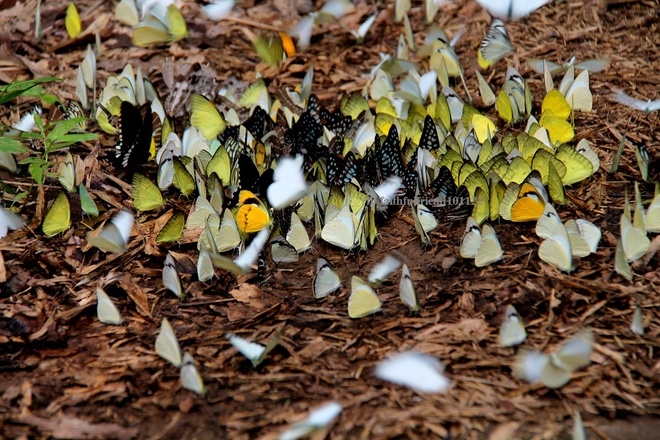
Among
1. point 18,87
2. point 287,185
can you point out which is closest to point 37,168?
point 18,87

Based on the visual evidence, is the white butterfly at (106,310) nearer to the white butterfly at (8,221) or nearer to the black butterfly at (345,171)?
the white butterfly at (8,221)

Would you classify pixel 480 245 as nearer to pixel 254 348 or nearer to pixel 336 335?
pixel 336 335

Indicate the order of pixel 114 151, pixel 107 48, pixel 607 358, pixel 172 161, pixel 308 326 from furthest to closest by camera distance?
pixel 107 48 → pixel 114 151 → pixel 172 161 → pixel 308 326 → pixel 607 358

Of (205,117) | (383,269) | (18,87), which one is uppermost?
(18,87)

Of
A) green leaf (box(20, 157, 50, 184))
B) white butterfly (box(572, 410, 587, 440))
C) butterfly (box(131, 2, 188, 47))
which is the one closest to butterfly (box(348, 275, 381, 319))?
white butterfly (box(572, 410, 587, 440))

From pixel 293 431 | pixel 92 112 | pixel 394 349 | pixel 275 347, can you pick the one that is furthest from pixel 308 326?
pixel 92 112

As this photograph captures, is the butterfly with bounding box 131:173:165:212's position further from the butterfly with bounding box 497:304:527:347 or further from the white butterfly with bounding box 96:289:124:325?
the butterfly with bounding box 497:304:527:347

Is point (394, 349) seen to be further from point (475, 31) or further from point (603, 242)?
point (475, 31)
